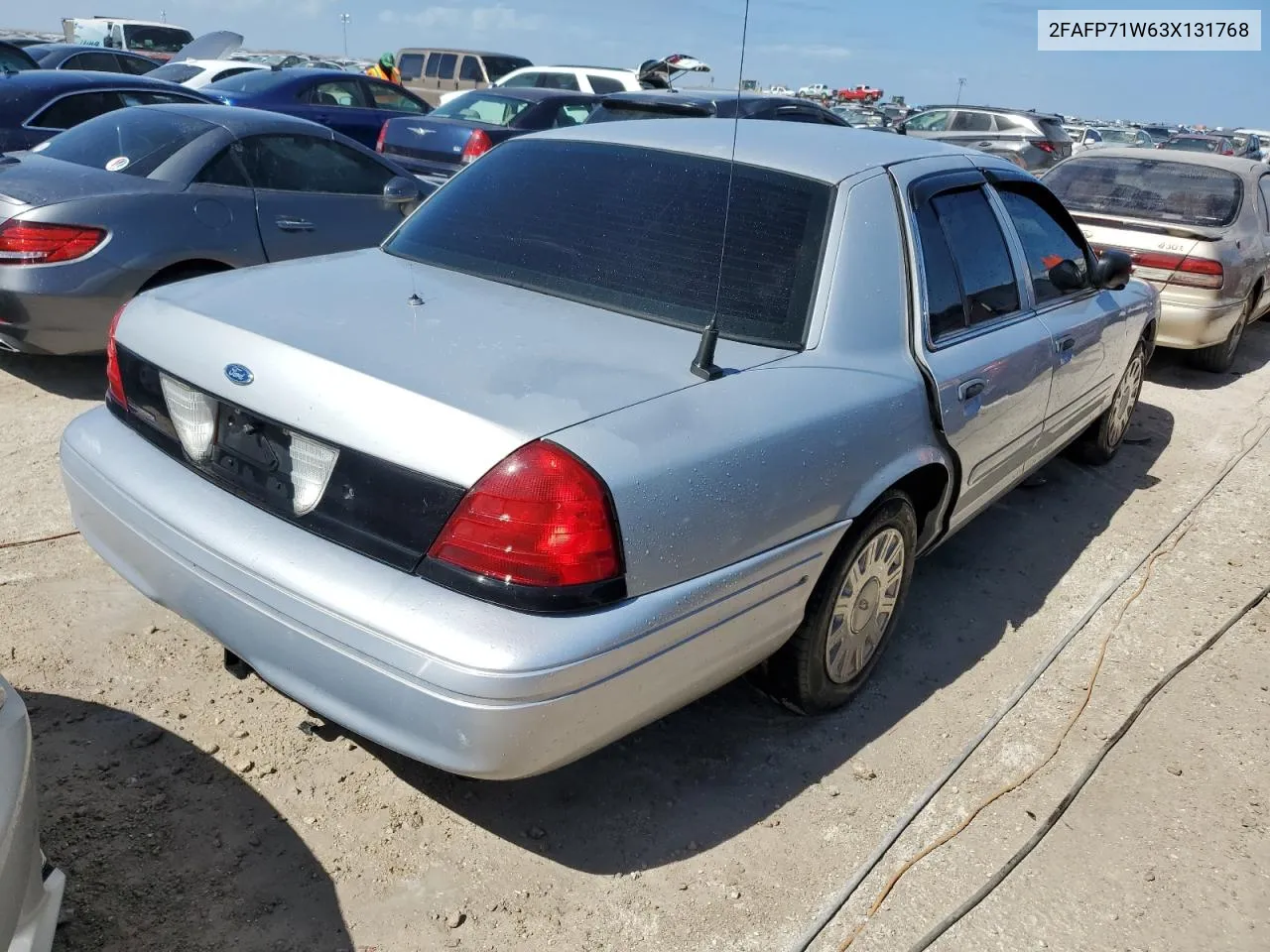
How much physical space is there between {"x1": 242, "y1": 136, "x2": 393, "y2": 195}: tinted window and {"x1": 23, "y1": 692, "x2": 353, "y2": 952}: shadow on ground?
3.80 metres

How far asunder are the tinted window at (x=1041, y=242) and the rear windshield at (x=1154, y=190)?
12.1ft

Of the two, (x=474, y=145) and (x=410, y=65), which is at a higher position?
(x=474, y=145)

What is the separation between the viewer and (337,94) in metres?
13.0

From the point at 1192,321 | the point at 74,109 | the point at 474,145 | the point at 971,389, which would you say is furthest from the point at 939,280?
the point at 74,109

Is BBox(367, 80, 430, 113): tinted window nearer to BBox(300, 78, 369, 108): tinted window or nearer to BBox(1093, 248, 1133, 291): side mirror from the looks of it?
BBox(300, 78, 369, 108): tinted window

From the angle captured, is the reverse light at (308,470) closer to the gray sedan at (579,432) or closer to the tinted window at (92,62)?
the gray sedan at (579,432)

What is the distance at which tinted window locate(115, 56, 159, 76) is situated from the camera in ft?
60.8

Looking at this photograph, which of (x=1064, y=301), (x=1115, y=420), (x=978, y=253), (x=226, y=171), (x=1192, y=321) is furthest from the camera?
(x=1192, y=321)

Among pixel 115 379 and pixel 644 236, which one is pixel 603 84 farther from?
pixel 115 379

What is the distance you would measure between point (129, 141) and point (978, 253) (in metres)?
4.55

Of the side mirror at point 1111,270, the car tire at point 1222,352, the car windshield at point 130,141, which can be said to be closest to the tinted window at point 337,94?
the car windshield at point 130,141

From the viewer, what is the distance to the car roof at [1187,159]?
8.09 meters

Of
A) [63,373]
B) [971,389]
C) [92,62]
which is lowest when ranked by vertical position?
[63,373]

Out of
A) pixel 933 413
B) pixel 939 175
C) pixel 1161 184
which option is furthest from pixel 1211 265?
pixel 933 413
